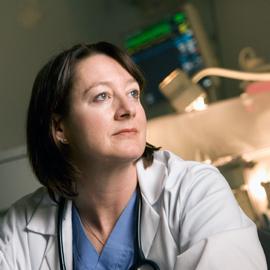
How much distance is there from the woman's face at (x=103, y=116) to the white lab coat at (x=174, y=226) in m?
0.12

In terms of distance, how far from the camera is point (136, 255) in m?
0.82

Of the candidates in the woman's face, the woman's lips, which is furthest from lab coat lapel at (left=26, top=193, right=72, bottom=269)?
the woman's lips

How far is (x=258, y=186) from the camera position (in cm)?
129

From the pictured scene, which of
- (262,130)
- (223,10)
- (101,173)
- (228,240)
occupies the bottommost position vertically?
(262,130)

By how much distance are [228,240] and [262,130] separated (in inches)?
32.3

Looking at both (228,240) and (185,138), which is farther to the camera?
(185,138)

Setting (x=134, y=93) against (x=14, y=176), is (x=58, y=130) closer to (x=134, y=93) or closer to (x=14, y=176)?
(x=134, y=93)

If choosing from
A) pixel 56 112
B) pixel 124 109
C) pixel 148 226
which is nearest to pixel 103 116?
pixel 124 109

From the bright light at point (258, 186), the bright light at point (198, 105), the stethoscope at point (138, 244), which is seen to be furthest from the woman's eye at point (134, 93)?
the bright light at point (258, 186)

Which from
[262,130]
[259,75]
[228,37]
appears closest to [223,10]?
[228,37]

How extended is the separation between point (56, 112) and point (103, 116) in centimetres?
17

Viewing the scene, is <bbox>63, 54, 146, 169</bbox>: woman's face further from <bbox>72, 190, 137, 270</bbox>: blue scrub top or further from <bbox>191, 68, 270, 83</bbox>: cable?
<bbox>191, 68, 270, 83</bbox>: cable

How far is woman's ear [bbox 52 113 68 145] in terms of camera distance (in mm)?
902

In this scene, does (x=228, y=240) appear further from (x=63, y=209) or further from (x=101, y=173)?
(x=63, y=209)
